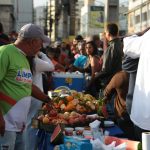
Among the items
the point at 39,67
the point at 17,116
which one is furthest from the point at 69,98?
the point at 17,116

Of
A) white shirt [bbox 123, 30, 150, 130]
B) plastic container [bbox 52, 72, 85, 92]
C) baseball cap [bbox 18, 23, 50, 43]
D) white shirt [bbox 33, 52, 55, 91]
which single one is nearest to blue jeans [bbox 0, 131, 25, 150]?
baseball cap [bbox 18, 23, 50, 43]

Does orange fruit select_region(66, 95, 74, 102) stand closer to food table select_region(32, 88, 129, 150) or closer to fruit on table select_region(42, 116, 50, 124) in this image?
food table select_region(32, 88, 129, 150)

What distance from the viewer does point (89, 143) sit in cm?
393

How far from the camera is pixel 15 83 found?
185 inches

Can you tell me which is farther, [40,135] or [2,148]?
[40,135]

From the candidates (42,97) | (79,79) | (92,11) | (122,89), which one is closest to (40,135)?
(42,97)

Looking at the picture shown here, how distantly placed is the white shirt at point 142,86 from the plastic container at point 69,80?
5.56m

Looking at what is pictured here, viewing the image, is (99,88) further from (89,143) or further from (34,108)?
(89,143)

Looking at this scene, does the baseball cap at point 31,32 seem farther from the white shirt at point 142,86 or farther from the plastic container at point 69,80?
the plastic container at point 69,80

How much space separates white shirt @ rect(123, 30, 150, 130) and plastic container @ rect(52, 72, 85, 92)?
556cm

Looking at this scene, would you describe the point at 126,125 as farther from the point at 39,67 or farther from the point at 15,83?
the point at 15,83

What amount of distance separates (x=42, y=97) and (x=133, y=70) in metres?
1.54

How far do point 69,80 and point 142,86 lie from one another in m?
5.76

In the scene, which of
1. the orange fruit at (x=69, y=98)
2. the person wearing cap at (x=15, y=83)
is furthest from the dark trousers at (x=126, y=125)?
the person wearing cap at (x=15, y=83)
